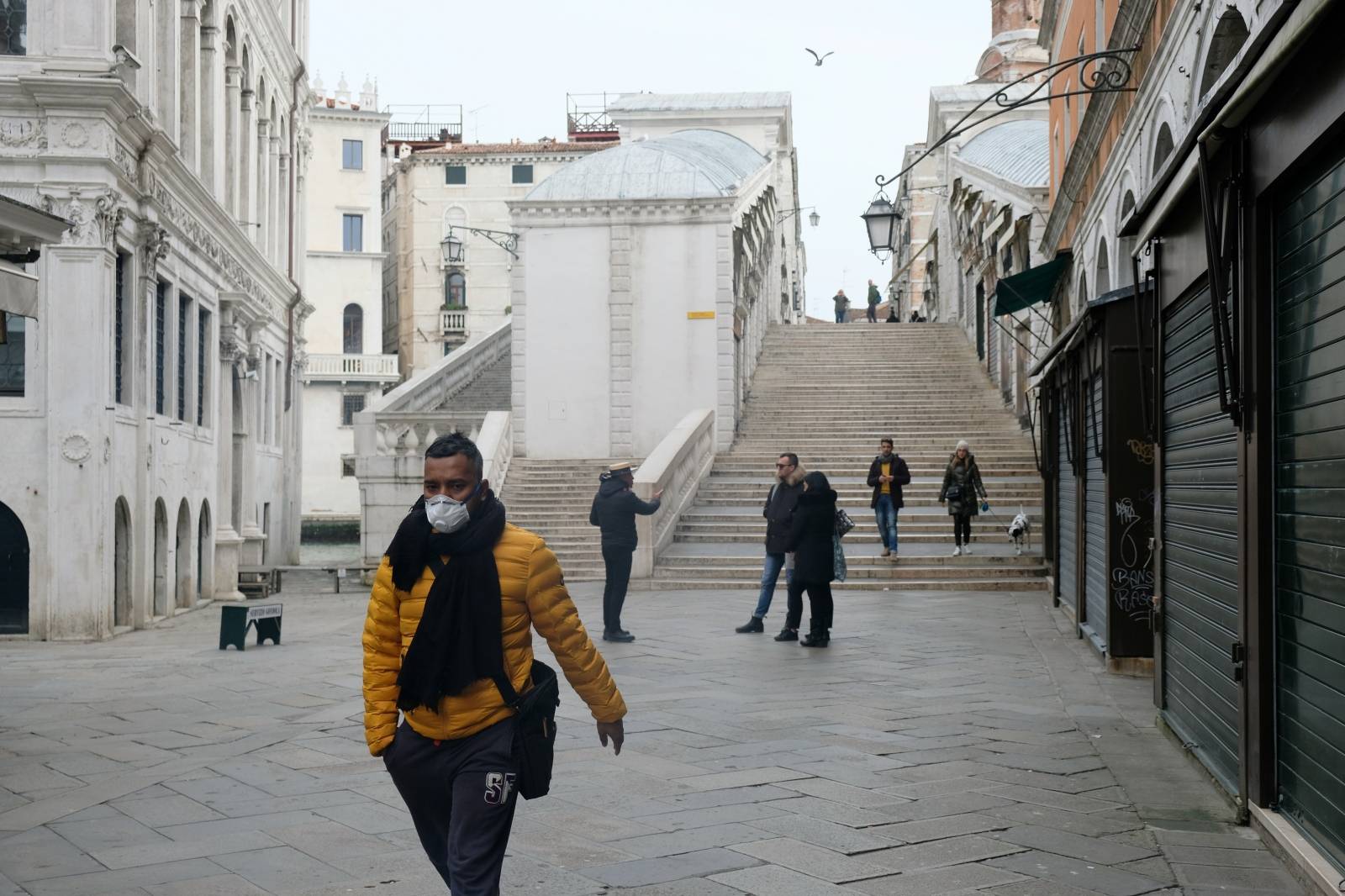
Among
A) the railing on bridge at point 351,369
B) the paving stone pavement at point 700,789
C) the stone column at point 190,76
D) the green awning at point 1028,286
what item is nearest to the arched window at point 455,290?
the railing on bridge at point 351,369

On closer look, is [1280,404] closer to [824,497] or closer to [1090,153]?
[824,497]

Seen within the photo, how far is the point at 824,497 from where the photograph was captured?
40.9 ft

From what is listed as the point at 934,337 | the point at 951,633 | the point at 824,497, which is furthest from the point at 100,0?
the point at 934,337

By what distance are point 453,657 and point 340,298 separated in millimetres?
55489

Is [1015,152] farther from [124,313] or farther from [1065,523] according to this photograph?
[124,313]

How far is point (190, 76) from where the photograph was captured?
20.7 meters

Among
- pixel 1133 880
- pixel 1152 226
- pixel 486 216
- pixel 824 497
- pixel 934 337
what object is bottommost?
pixel 1133 880

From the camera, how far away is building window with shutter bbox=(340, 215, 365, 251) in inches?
2293

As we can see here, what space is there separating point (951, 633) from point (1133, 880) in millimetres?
8030

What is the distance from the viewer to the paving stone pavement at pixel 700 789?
5.47 meters

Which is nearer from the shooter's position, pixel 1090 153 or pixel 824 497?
pixel 824 497

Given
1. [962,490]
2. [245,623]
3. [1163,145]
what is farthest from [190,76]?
[1163,145]

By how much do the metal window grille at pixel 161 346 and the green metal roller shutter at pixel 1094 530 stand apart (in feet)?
38.8

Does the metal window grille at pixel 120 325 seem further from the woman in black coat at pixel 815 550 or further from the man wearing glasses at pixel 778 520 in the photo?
the woman in black coat at pixel 815 550
